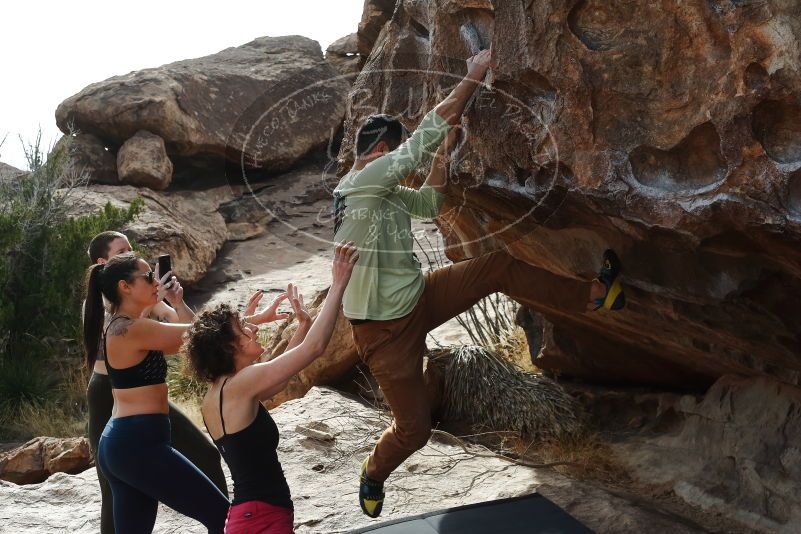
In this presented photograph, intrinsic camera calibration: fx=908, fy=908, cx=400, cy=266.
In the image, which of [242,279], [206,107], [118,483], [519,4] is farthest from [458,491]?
[206,107]

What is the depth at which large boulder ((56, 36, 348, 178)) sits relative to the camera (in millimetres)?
11375

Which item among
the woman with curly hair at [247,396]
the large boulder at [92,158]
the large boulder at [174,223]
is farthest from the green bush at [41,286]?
the woman with curly hair at [247,396]

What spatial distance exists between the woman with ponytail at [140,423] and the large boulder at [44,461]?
276 cm

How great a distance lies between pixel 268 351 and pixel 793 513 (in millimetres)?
4038

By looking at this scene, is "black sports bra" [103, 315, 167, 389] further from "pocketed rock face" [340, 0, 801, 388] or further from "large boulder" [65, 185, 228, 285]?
"large boulder" [65, 185, 228, 285]

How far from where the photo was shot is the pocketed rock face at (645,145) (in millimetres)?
3158

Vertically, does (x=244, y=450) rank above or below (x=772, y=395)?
above

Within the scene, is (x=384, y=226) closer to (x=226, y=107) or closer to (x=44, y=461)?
(x=44, y=461)

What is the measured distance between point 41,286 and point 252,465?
6695 mm

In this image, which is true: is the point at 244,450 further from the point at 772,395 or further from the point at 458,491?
the point at 772,395

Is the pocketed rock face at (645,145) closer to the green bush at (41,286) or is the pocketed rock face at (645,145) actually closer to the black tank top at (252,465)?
the black tank top at (252,465)

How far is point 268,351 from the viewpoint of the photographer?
707cm

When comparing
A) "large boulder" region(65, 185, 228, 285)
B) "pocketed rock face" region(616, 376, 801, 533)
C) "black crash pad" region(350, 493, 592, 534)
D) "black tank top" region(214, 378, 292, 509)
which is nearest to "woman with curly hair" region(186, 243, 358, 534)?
"black tank top" region(214, 378, 292, 509)

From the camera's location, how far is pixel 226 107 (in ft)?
39.3
